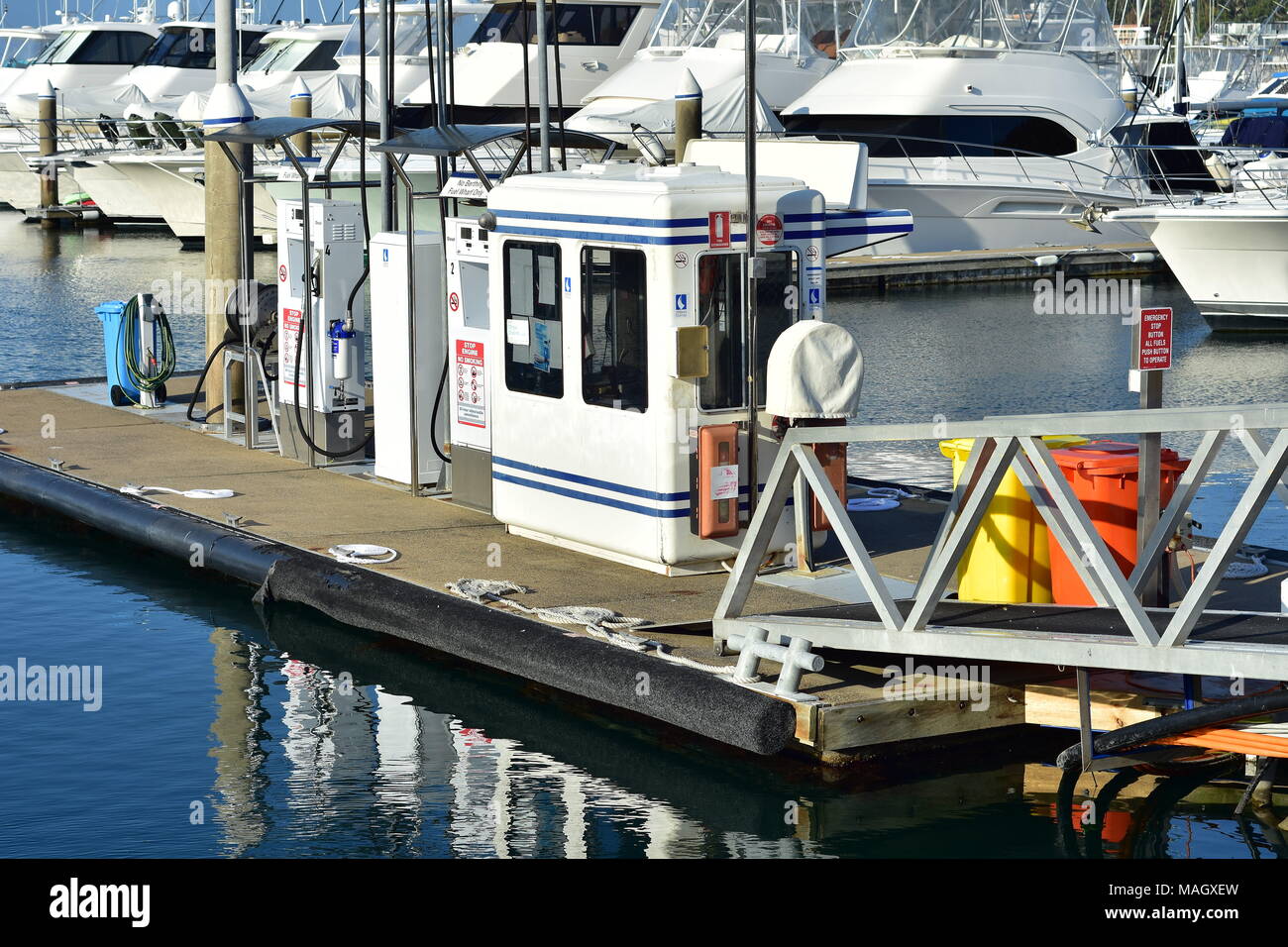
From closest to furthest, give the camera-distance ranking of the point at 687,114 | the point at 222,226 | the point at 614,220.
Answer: the point at 614,220 → the point at 222,226 → the point at 687,114

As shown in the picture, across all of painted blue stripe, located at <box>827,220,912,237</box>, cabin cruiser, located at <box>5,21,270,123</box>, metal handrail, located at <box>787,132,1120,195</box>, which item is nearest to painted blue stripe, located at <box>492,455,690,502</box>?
painted blue stripe, located at <box>827,220,912,237</box>

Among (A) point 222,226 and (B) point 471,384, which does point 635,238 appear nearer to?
(B) point 471,384

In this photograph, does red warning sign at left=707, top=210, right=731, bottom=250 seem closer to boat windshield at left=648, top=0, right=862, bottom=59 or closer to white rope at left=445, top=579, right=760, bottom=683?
white rope at left=445, top=579, right=760, bottom=683

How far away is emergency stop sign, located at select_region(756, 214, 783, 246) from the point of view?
9695 millimetres

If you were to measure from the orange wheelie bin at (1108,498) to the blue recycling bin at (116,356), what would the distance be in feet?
30.2

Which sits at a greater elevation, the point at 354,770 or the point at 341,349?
the point at 341,349

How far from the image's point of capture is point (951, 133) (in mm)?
32125

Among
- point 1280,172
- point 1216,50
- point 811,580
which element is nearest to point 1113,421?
point 811,580

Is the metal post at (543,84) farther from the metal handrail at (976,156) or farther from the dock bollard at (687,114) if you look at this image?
the metal handrail at (976,156)

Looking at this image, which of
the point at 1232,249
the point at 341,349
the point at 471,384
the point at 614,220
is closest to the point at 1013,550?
the point at 614,220

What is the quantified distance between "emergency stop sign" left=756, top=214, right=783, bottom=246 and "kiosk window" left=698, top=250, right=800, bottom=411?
0.36 ft

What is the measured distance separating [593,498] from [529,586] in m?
0.73
